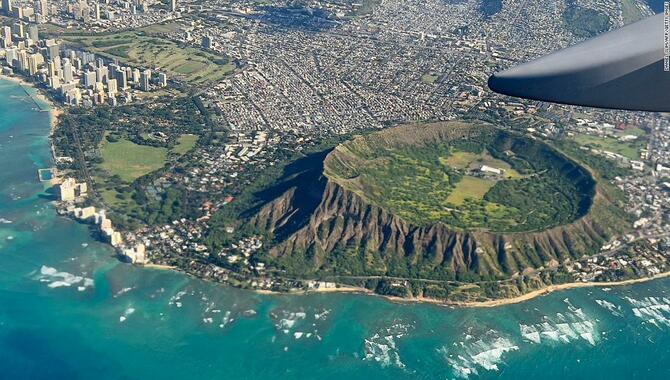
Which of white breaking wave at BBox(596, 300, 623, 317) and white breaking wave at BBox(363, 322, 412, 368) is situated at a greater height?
white breaking wave at BBox(596, 300, 623, 317)

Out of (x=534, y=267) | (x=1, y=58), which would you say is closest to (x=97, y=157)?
(x=1, y=58)

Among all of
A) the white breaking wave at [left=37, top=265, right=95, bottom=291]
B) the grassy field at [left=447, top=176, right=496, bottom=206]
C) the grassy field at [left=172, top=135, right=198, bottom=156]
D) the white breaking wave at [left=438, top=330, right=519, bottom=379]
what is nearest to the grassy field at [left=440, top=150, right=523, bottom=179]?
the grassy field at [left=447, top=176, right=496, bottom=206]

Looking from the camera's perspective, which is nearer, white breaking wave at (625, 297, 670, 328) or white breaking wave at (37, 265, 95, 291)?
white breaking wave at (625, 297, 670, 328)

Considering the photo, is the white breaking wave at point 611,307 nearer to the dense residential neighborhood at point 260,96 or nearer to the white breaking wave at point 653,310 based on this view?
the white breaking wave at point 653,310

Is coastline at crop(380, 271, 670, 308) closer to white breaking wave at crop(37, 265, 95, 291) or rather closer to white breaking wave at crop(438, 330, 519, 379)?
white breaking wave at crop(438, 330, 519, 379)

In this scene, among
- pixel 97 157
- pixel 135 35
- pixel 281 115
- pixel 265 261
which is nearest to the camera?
pixel 265 261

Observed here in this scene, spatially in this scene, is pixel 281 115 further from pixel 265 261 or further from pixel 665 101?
pixel 665 101
